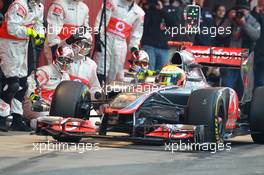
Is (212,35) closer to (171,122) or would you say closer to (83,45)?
(83,45)

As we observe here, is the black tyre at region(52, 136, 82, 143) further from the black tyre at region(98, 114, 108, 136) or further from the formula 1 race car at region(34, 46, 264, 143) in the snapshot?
the black tyre at region(98, 114, 108, 136)

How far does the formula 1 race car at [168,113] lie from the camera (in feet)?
35.7

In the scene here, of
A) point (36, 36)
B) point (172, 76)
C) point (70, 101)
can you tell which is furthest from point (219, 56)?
point (36, 36)

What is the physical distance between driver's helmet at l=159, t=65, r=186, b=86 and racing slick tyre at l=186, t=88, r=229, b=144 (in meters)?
0.92

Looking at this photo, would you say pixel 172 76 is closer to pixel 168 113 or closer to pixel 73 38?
pixel 168 113

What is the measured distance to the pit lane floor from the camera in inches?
352

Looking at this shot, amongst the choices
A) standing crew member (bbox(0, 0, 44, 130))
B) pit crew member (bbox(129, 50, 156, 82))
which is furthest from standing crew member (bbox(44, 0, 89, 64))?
pit crew member (bbox(129, 50, 156, 82))

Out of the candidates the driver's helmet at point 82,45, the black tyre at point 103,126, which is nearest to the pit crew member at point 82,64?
the driver's helmet at point 82,45

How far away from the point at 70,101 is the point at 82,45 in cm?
268

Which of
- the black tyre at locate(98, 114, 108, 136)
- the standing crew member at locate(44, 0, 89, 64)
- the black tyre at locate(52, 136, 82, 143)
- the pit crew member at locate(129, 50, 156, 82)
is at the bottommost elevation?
the black tyre at locate(52, 136, 82, 143)

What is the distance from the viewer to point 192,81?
1223 cm

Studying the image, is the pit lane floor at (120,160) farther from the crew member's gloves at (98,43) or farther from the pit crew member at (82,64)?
the crew member's gloves at (98,43)

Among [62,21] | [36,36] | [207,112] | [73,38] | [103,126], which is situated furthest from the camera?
[62,21]

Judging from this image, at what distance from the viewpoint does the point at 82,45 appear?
14.1 meters
